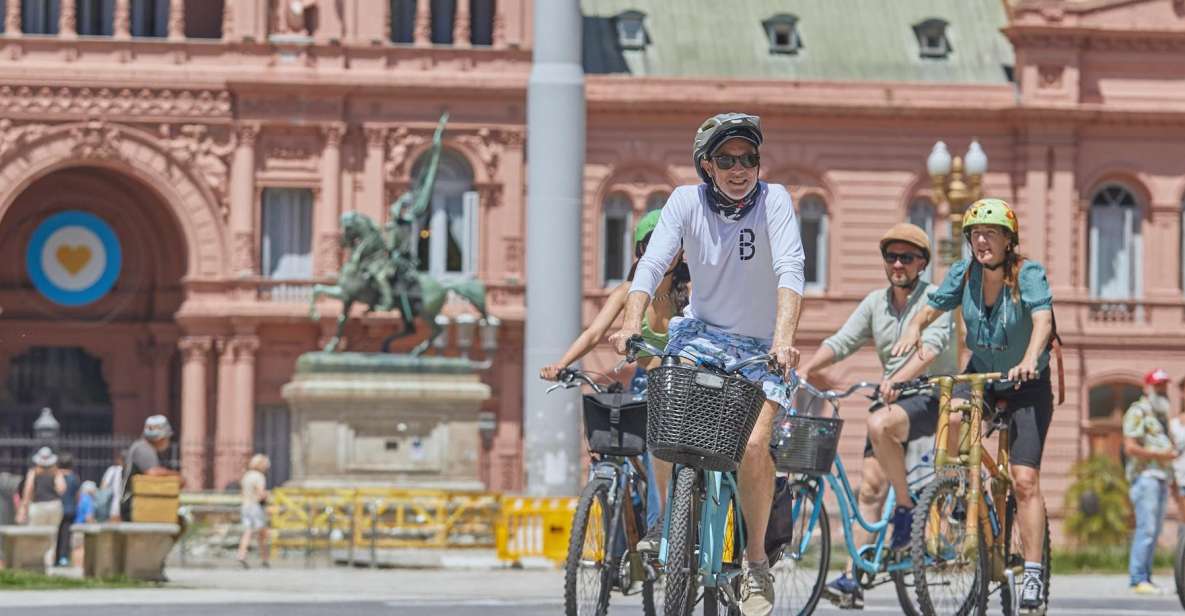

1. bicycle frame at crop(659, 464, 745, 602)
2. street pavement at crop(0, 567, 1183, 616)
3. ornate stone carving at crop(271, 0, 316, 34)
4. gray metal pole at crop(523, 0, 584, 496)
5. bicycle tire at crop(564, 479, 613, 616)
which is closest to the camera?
bicycle frame at crop(659, 464, 745, 602)

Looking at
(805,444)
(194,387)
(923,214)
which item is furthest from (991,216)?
(923,214)

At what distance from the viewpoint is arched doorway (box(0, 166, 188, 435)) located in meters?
57.4

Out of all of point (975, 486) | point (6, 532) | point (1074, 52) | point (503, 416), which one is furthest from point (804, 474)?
point (1074, 52)

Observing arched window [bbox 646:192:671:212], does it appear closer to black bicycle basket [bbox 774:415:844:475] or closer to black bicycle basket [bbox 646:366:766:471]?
black bicycle basket [bbox 774:415:844:475]

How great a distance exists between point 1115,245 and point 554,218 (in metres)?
25.4

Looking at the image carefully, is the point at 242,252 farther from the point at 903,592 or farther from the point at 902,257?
the point at 903,592

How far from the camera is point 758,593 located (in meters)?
11.6

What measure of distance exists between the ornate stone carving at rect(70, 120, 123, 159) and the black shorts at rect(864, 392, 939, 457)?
41660mm

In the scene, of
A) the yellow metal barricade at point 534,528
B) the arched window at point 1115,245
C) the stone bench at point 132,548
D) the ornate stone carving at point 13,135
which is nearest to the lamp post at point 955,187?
the yellow metal barricade at point 534,528

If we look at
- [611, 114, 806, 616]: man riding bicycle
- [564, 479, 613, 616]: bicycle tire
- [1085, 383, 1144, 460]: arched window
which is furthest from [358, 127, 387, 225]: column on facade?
[611, 114, 806, 616]: man riding bicycle

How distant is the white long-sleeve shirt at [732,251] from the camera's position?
37.9 ft

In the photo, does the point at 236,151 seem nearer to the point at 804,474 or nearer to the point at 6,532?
the point at 6,532

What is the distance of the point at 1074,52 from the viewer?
57469 millimetres

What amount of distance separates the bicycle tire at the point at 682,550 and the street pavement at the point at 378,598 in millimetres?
4675
